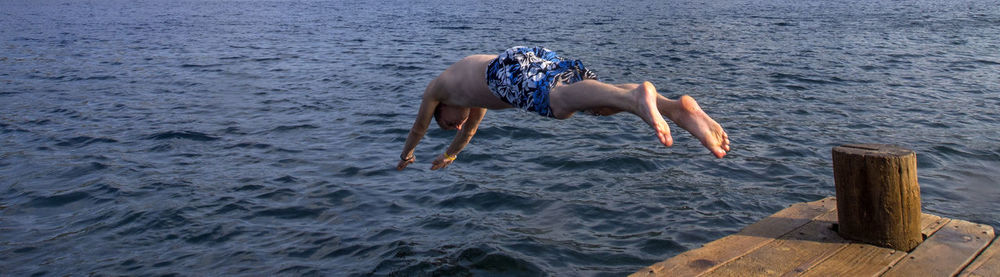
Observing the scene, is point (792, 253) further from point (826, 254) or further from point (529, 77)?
point (529, 77)

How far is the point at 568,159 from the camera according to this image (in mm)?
12242

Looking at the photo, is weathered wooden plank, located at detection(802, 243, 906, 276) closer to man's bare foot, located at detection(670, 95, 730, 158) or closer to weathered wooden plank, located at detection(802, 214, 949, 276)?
weathered wooden plank, located at detection(802, 214, 949, 276)

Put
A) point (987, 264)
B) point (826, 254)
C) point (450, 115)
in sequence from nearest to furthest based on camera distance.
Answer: point (987, 264)
point (826, 254)
point (450, 115)

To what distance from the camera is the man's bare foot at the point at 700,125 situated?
509cm

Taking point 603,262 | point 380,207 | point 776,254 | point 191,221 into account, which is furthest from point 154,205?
point 776,254

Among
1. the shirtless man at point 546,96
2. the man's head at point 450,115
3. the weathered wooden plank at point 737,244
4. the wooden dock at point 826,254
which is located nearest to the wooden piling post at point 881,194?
the wooden dock at point 826,254

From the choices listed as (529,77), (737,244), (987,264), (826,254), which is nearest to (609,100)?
(529,77)

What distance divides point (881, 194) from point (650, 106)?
233 cm

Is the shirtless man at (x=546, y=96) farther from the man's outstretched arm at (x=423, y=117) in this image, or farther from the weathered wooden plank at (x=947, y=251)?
the weathered wooden plank at (x=947, y=251)

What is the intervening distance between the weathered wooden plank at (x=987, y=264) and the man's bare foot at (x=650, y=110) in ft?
8.53

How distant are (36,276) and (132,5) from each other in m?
55.0

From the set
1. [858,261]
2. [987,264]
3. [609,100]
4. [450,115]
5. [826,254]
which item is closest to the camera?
[609,100]

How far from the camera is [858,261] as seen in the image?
587cm

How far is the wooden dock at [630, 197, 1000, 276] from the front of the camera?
18.6ft
